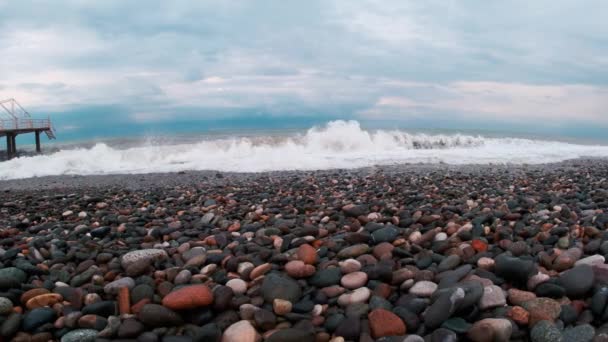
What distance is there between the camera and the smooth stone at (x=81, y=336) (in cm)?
211

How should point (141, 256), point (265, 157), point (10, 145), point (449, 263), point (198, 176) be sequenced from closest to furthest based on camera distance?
point (449, 263) < point (141, 256) < point (198, 176) < point (265, 157) < point (10, 145)

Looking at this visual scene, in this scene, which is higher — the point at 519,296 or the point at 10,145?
the point at 10,145

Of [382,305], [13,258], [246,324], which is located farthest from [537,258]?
[13,258]

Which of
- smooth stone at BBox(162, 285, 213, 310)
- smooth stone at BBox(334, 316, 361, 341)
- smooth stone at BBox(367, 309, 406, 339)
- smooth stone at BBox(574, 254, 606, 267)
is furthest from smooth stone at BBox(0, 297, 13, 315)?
smooth stone at BBox(574, 254, 606, 267)

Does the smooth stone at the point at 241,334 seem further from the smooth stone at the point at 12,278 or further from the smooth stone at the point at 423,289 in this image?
the smooth stone at the point at 12,278

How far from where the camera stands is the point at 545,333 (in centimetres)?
196

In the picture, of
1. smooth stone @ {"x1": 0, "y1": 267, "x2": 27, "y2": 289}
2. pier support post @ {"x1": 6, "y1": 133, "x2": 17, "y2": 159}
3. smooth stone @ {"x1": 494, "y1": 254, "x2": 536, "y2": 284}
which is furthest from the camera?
pier support post @ {"x1": 6, "y1": 133, "x2": 17, "y2": 159}

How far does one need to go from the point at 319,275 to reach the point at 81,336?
1207 mm

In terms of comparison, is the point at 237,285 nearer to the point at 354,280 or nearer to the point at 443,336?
the point at 354,280

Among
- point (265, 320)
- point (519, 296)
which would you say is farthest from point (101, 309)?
point (519, 296)

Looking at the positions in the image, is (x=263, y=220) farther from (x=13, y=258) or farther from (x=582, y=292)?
(x=582, y=292)

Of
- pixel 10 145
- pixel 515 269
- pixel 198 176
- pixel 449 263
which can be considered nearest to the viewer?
pixel 515 269

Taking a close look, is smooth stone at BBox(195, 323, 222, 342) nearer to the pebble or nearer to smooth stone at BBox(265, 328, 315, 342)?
smooth stone at BBox(265, 328, 315, 342)

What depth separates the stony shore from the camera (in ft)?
6.92
